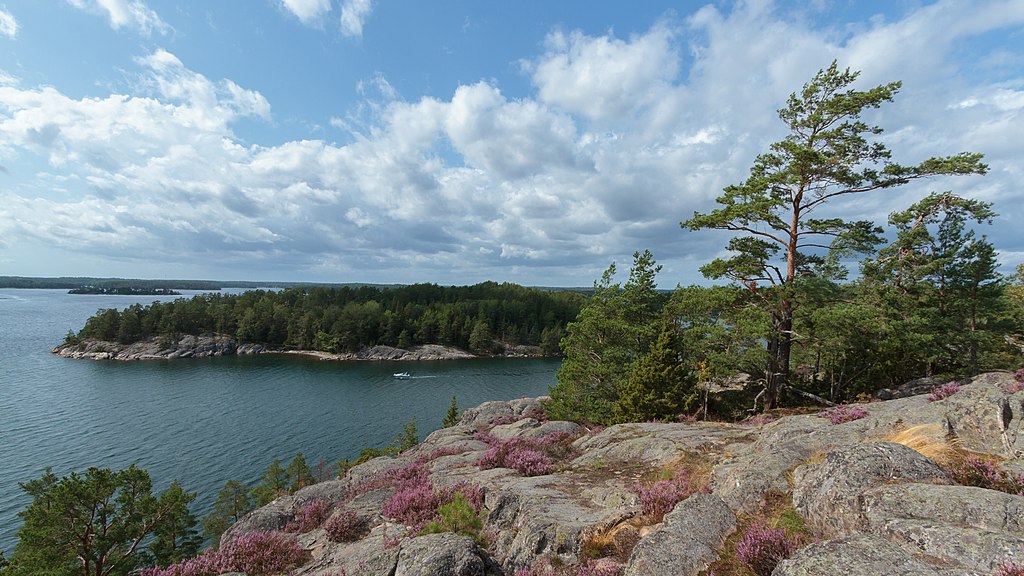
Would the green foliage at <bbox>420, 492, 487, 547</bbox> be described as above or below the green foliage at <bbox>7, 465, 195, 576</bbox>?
above

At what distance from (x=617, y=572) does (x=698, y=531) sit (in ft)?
4.56

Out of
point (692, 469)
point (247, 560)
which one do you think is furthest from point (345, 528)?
point (692, 469)

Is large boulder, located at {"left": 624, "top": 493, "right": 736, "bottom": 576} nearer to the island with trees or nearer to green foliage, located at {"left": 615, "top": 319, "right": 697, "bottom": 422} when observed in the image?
the island with trees

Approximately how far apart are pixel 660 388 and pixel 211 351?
123249mm

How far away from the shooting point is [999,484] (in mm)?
5539

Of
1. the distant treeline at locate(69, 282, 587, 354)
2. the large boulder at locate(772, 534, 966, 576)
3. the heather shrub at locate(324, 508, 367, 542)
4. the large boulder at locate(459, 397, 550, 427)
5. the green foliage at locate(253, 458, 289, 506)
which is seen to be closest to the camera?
the large boulder at locate(772, 534, 966, 576)

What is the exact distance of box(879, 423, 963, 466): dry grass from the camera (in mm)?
6797

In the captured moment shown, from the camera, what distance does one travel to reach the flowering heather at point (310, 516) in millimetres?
12540

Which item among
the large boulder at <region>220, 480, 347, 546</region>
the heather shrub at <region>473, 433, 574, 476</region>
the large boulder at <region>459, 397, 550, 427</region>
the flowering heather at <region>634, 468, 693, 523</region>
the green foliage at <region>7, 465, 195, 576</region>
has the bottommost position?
A: the large boulder at <region>459, 397, 550, 427</region>

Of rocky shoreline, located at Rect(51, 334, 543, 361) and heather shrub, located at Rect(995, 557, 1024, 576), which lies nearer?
heather shrub, located at Rect(995, 557, 1024, 576)

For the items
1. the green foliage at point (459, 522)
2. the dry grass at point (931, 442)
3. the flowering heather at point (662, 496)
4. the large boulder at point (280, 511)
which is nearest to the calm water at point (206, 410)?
the large boulder at point (280, 511)

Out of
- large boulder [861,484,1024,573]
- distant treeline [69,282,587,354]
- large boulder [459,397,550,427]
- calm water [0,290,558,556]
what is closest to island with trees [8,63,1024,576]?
large boulder [861,484,1024,573]

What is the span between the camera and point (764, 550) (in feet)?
17.7

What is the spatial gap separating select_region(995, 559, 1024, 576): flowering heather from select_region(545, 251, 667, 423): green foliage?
80.0ft
